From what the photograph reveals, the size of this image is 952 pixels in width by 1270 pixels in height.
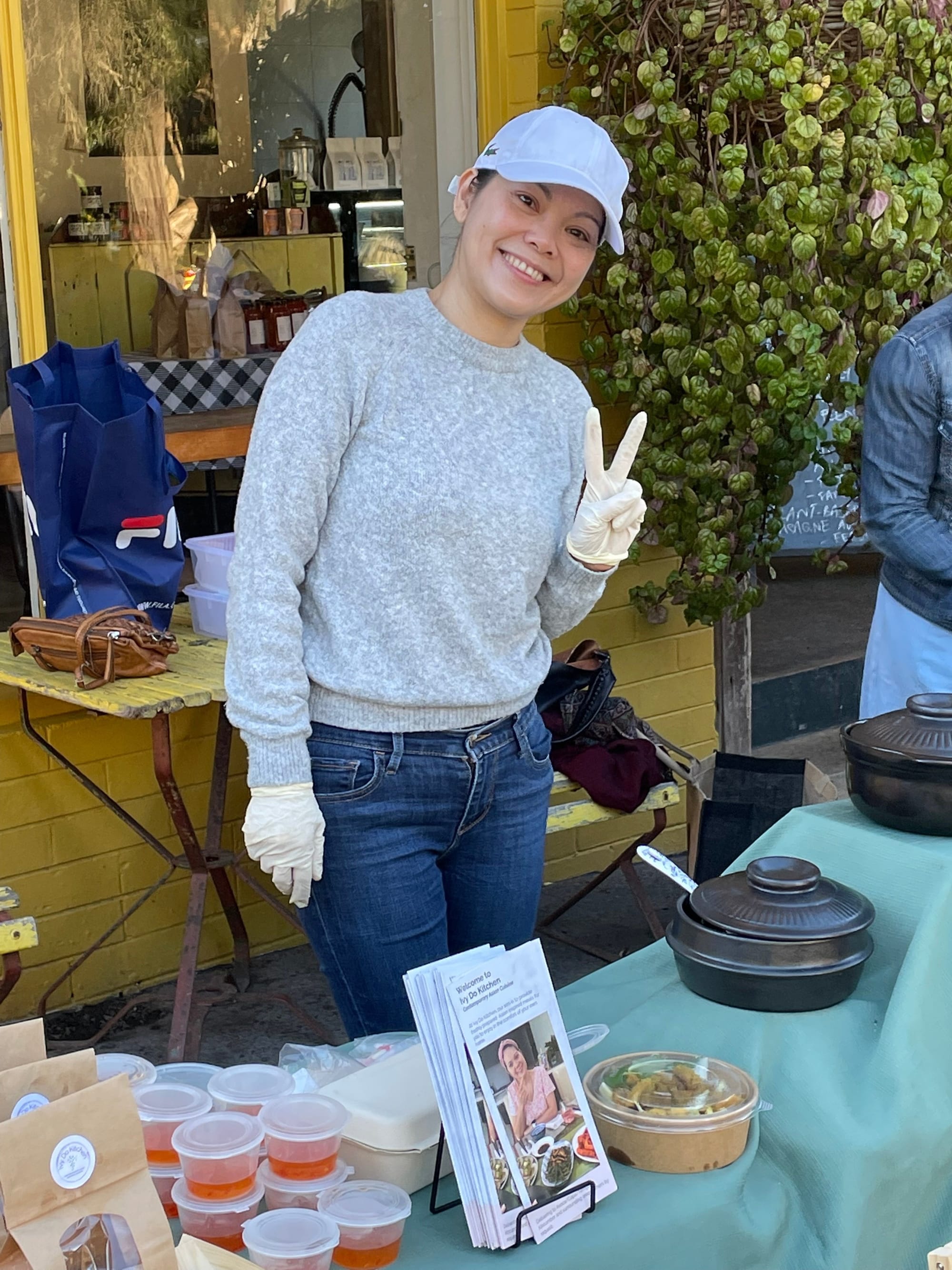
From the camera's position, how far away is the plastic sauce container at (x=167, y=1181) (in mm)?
1495

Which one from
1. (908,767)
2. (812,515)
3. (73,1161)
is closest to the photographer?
(73,1161)

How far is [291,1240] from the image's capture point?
142 cm

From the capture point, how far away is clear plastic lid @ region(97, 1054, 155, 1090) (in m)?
1.56

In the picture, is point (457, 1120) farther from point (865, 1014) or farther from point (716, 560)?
point (716, 560)

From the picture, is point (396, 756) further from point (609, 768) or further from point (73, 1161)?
point (609, 768)

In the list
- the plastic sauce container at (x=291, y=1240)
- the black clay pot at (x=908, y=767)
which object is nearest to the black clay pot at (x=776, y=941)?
the black clay pot at (x=908, y=767)

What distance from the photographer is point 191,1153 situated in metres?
1.46

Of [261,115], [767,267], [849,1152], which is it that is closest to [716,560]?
[767,267]

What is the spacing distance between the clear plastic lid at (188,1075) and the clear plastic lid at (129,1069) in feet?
0.07

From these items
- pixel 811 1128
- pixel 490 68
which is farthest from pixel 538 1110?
pixel 490 68

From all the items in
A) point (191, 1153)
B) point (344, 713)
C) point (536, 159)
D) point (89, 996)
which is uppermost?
point (536, 159)

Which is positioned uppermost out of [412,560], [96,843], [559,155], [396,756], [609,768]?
[559,155]

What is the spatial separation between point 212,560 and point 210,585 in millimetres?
64

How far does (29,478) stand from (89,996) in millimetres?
1407
